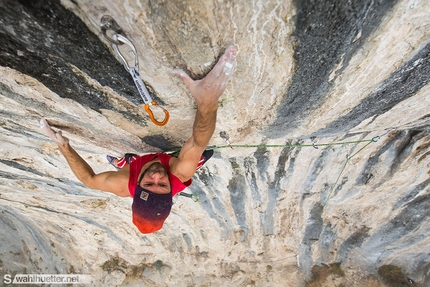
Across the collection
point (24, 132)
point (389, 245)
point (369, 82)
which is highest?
point (24, 132)

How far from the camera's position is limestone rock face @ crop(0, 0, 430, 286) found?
107 centimetres

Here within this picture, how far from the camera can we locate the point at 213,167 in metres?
2.73

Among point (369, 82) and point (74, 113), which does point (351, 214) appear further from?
point (74, 113)

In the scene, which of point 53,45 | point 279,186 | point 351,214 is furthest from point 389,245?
point 53,45

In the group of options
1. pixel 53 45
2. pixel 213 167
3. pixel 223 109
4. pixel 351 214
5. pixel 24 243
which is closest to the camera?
pixel 53 45

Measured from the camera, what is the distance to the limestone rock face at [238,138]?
1.07 metres

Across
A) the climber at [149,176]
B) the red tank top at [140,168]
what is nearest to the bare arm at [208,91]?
the climber at [149,176]

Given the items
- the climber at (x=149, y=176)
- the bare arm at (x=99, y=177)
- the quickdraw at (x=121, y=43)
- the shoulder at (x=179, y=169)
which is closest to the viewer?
the quickdraw at (x=121, y=43)

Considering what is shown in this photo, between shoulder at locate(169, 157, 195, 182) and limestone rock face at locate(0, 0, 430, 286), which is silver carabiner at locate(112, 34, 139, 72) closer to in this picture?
limestone rock face at locate(0, 0, 430, 286)

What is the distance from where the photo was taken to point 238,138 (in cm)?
217

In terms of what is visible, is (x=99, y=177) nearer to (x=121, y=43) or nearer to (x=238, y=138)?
(x=238, y=138)

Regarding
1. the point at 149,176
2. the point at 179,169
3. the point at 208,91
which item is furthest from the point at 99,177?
the point at 208,91

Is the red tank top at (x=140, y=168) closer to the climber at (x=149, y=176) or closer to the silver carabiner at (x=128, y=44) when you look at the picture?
the climber at (x=149, y=176)

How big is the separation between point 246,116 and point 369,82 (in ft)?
2.48
